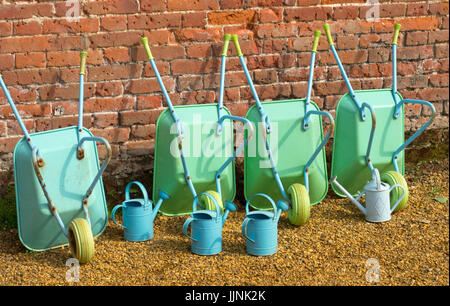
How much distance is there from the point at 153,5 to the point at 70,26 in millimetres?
536

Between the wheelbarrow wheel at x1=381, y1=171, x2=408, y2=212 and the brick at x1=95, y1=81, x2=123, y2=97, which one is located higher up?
the brick at x1=95, y1=81, x2=123, y2=97

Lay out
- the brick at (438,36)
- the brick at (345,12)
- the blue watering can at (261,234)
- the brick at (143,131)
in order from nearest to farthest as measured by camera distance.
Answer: the blue watering can at (261,234) < the brick at (143,131) < the brick at (345,12) < the brick at (438,36)

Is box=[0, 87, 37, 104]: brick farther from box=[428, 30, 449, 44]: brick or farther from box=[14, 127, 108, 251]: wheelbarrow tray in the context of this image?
box=[428, 30, 449, 44]: brick

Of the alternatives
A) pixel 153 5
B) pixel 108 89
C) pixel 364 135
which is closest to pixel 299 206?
pixel 364 135

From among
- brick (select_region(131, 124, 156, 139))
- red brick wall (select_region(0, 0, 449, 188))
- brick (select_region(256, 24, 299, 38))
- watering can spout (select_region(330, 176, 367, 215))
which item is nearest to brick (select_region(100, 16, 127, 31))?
red brick wall (select_region(0, 0, 449, 188))

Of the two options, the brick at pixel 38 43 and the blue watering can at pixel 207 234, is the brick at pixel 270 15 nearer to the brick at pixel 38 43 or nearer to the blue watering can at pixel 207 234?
the brick at pixel 38 43

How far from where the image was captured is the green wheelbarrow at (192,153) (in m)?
3.93

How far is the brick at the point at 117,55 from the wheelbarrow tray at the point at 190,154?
436 mm

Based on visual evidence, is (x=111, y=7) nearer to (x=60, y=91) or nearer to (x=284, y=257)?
(x=60, y=91)

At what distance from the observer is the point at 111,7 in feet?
12.8

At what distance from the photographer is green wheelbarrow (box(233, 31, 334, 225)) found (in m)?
4.07

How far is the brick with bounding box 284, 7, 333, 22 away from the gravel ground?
4.35 feet

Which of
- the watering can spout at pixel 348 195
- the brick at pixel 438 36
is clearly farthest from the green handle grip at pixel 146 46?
the brick at pixel 438 36

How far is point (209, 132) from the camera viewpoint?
400 centimetres
